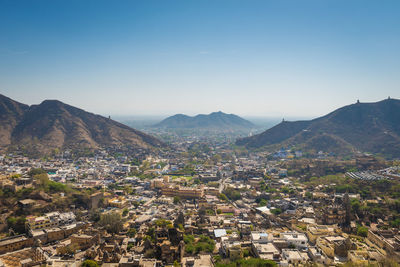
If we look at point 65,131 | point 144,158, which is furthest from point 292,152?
point 65,131

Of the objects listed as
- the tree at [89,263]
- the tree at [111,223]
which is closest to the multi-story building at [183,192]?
the tree at [111,223]

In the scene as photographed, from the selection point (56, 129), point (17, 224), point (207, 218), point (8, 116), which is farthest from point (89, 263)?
point (8, 116)

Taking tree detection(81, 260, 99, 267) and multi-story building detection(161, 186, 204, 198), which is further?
multi-story building detection(161, 186, 204, 198)

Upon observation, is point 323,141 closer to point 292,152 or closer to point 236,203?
point 292,152

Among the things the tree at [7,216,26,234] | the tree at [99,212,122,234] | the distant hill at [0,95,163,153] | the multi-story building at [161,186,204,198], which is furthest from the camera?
the distant hill at [0,95,163,153]

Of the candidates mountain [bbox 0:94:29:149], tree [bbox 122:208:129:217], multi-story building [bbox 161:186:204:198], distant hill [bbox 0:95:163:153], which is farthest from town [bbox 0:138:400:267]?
mountain [bbox 0:94:29:149]

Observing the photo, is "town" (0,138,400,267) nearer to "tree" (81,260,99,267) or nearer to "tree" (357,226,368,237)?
"tree" (81,260,99,267)

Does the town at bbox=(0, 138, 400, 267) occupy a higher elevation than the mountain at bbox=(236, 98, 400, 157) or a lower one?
lower
